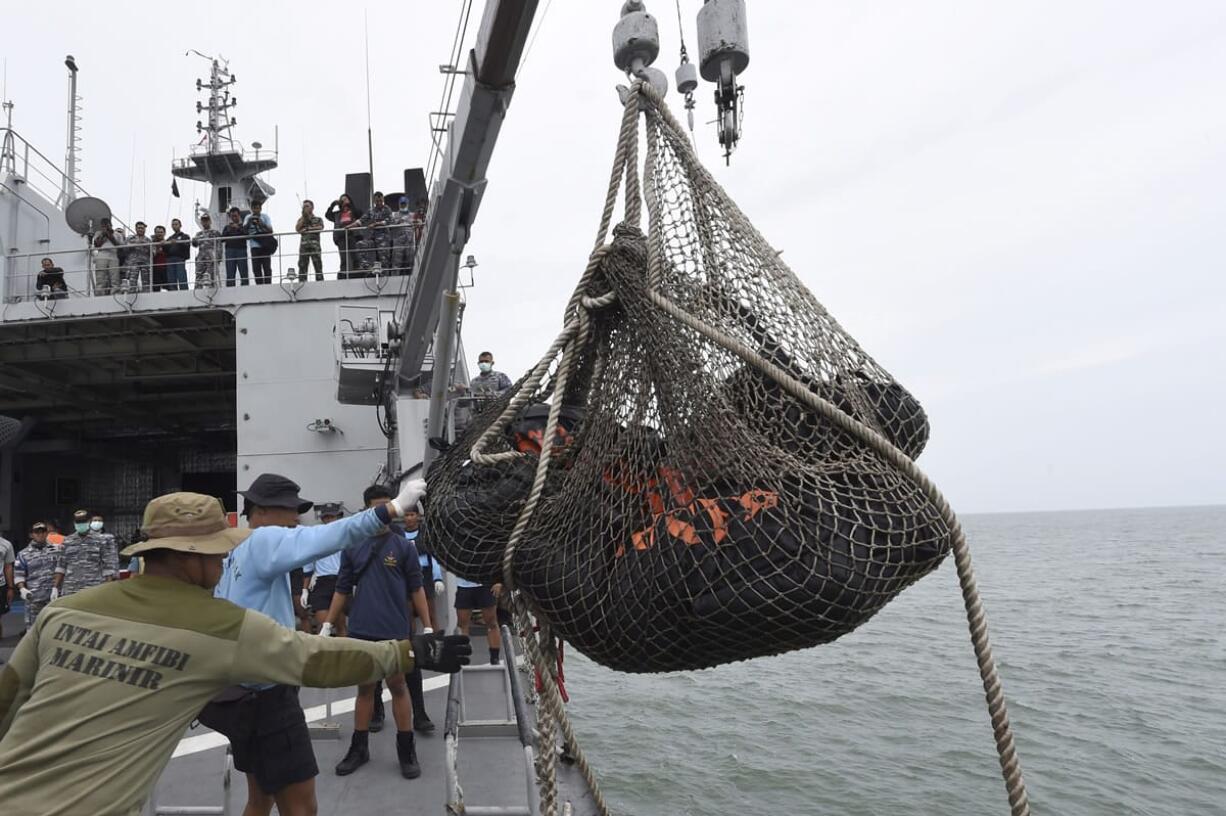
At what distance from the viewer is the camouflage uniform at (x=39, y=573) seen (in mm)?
7719

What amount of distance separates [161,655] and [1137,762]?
39.5ft

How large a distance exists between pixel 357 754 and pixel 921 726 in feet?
30.4

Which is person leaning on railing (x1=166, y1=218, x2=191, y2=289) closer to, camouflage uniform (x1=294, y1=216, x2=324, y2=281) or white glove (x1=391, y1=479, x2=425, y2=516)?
camouflage uniform (x1=294, y1=216, x2=324, y2=281)

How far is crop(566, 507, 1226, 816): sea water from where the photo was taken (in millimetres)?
8750

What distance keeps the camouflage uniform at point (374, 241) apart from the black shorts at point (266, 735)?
8162mm

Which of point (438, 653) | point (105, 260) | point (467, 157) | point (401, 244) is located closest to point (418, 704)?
point (438, 653)

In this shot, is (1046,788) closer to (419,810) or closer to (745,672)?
(745,672)

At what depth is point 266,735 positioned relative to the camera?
3115 millimetres

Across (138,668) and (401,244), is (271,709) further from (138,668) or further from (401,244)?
(401,244)

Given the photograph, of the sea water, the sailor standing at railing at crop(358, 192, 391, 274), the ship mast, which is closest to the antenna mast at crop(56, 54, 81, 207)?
the ship mast

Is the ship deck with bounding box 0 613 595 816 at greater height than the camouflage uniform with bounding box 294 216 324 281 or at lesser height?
lesser

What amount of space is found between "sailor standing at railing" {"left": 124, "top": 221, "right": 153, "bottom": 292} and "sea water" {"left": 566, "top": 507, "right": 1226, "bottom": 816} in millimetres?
9176

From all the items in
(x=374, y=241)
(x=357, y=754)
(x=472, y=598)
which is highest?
(x=374, y=241)

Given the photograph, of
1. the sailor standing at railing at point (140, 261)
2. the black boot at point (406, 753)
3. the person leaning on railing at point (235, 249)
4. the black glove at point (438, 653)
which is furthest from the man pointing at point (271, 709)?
the sailor standing at railing at point (140, 261)
